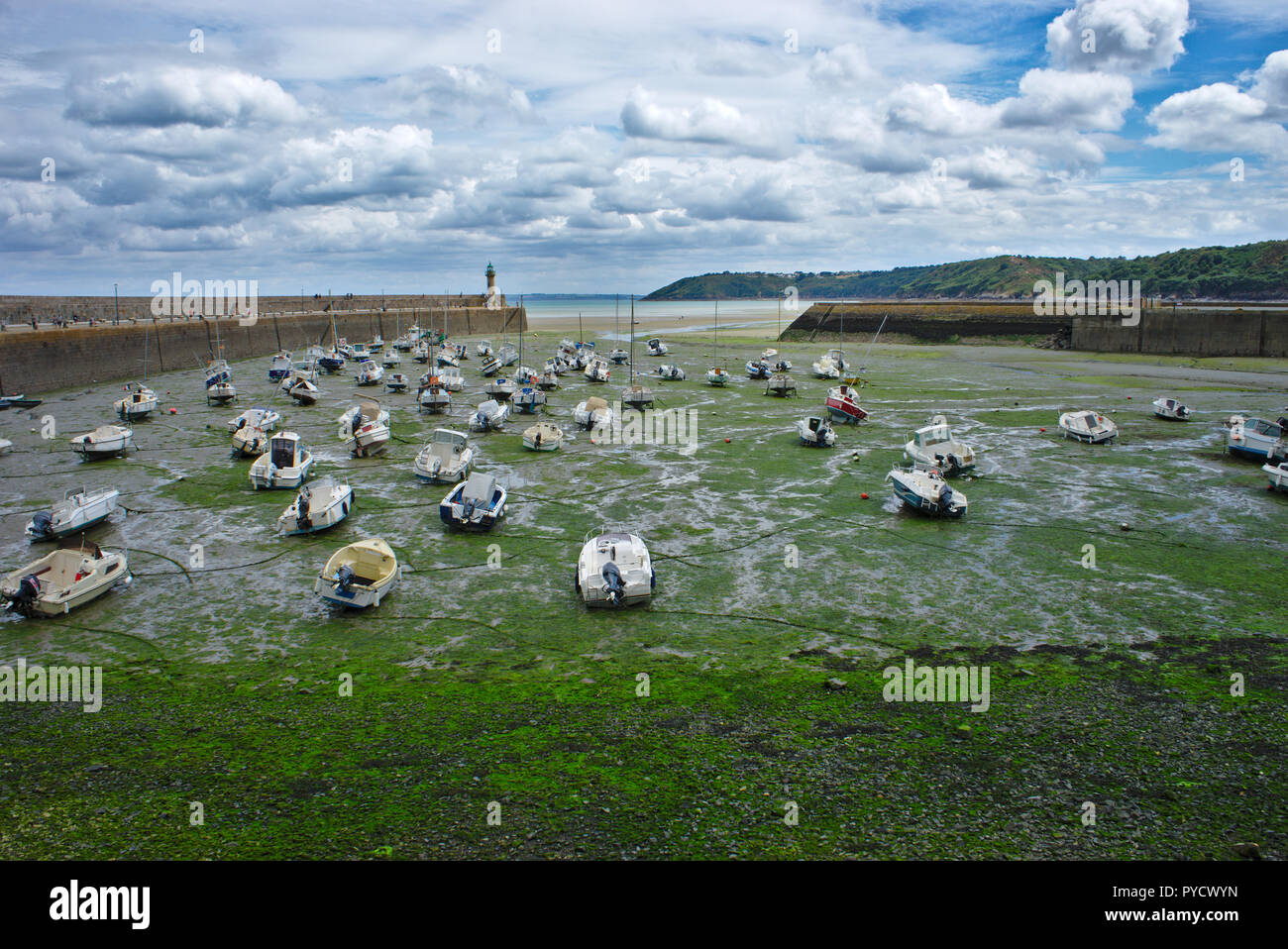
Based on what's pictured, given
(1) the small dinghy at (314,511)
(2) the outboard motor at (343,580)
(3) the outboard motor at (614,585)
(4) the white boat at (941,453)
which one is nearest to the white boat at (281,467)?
(1) the small dinghy at (314,511)

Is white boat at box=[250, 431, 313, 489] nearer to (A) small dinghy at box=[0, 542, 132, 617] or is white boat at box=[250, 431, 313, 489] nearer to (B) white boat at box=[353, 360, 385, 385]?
(A) small dinghy at box=[0, 542, 132, 617]

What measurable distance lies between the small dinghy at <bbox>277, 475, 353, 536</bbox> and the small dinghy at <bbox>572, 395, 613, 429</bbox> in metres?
17.0

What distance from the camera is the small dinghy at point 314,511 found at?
79.8 feet

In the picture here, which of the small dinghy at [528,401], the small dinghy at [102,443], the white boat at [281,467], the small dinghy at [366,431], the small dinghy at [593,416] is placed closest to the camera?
the white boat at [281,467]

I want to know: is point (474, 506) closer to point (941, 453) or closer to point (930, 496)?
point (930, 496)

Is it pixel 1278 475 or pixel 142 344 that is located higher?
pixel 142 344

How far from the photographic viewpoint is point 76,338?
5356 cm

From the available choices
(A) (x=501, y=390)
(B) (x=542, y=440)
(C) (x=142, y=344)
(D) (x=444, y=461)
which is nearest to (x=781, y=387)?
(A) (x=501, y=390)

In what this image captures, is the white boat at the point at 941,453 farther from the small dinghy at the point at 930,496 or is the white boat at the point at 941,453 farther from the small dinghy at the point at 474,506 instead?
the small dinghy at the point at 474,506

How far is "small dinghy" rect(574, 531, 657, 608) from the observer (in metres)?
19.1

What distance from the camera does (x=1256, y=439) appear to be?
1225 inches

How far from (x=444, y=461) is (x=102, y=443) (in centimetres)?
1493

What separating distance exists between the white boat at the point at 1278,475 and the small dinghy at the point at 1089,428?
8011 mm

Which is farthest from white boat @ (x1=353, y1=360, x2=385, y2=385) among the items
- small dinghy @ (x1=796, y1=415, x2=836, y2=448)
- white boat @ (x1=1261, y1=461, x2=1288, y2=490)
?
white boat @ (x1=1261, y1=461, x2=1288, y2=490)
